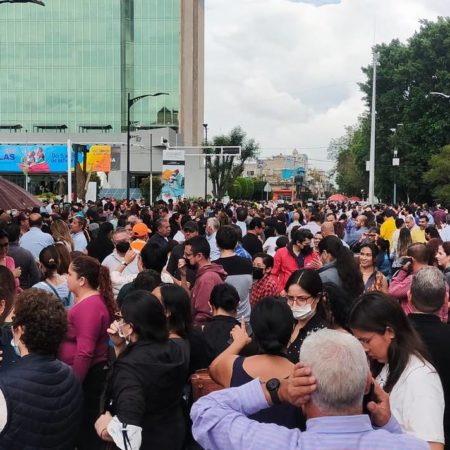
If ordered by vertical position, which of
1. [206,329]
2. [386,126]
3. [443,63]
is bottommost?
[206,329]

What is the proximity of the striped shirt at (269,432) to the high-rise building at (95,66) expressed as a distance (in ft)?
269

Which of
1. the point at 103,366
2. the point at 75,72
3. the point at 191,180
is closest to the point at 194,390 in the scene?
the point at 103,366

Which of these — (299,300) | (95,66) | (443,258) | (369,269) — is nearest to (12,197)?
(369,269)

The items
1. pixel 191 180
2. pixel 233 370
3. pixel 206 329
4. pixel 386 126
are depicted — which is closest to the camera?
pixel 233 370

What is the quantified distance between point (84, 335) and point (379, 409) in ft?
9.40

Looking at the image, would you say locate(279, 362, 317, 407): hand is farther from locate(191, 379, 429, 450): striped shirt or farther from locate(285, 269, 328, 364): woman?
locate(285, 269, 328, 364): woman

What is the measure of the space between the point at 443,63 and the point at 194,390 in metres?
50.6

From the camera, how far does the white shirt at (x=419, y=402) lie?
A: 3.21m

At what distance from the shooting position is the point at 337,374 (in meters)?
2.40

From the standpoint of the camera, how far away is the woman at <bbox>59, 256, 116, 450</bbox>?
499cm

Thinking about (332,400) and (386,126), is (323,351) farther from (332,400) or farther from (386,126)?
(386,126)

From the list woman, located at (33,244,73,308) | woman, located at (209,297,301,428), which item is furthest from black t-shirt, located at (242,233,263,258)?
woman, located at (209,297,301,428)

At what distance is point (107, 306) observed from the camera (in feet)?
17.9

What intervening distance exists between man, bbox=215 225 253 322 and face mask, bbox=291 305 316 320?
1.92 meters
